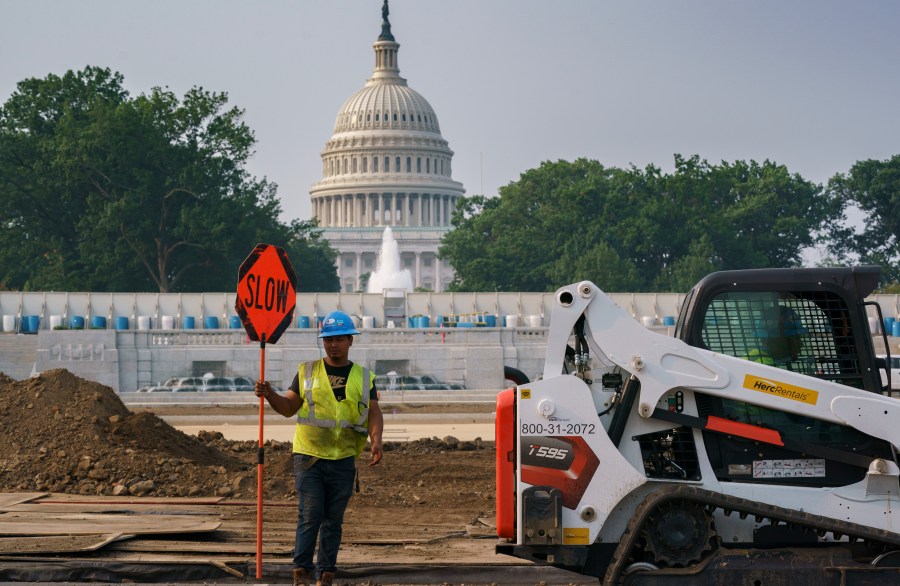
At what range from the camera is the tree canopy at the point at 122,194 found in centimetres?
8231

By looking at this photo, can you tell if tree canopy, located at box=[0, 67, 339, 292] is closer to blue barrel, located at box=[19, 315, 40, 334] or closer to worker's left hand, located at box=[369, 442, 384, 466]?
blue barrel, located at box=[19, 315, 40, 334]

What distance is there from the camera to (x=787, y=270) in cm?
970

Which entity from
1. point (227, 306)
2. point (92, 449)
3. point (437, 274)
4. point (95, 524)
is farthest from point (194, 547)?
point (437, 274)

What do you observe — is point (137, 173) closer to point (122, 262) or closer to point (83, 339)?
point (122, 262)

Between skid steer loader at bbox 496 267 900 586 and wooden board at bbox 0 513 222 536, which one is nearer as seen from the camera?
skid steer loader at bbox 496 267 900 586

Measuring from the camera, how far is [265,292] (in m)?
11.5

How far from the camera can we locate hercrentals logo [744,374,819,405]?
9.46 metres

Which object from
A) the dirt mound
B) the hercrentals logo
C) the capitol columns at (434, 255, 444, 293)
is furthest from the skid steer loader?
the capitol columns at (434, 255, 444, 293)

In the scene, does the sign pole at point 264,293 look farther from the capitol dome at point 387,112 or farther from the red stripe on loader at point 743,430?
the capitol dome at point 387,112

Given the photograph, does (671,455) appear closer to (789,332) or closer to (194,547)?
(789,332)

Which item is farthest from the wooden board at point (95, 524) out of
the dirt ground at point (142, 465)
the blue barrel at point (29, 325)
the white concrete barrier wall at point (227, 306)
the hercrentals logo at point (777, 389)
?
the blue barrel at point (29, 325)

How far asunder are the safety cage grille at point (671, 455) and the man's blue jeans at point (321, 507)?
81.4 inches

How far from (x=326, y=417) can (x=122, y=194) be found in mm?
76307

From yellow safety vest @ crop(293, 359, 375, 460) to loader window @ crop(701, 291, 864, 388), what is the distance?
2.42 m
